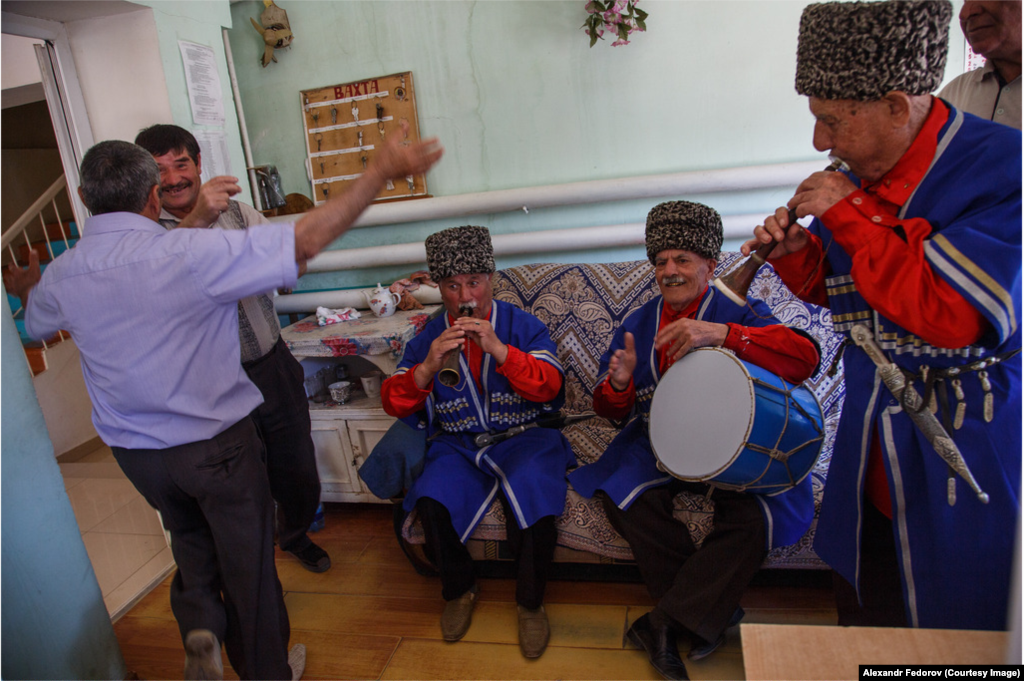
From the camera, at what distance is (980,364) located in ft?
3.84

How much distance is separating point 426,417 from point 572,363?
67 cm

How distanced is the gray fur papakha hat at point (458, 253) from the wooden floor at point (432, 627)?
4.05ft

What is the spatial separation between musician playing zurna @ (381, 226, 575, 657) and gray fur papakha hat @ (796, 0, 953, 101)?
124 centimetres

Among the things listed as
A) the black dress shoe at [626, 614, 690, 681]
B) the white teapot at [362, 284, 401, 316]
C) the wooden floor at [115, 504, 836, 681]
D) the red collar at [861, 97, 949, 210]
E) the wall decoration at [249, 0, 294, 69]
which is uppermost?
the wall decoration at [249, 0, 294, 69]

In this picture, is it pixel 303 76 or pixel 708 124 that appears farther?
pixel 303 76

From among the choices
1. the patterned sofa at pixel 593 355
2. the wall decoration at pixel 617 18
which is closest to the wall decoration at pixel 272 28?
the wall decoration at pixel 617 18

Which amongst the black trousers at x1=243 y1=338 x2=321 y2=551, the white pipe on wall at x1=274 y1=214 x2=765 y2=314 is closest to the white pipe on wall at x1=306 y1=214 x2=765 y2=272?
the white pipe on wall at x1=274 y1=214 x2=765 y2=314

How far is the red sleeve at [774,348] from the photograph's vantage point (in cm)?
187

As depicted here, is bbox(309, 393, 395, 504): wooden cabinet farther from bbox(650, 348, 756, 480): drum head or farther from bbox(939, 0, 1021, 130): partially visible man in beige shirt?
bbox(939, 0, 1021, 130): partially visible man in beige shirt

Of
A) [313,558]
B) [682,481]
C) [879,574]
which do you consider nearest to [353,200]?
[682,481]

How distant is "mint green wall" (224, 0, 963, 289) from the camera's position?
109 inches

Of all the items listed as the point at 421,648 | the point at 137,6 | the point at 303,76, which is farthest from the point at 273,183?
the point at 421,648

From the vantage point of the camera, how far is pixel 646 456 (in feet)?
6.96

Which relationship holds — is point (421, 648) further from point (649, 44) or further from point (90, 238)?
point (649, 44)
